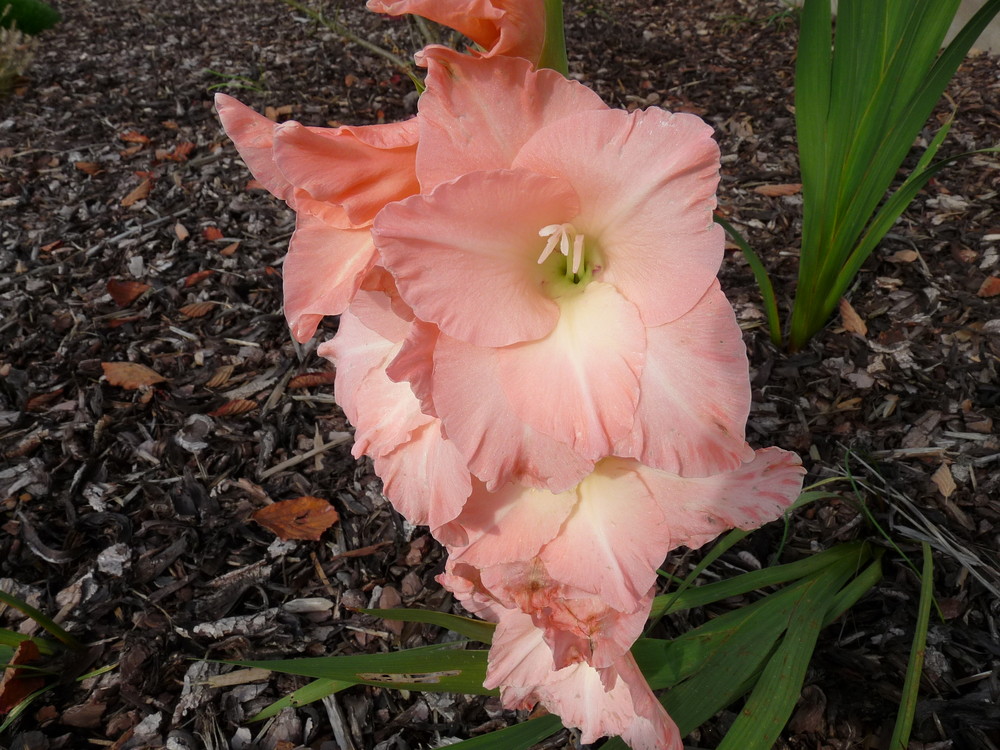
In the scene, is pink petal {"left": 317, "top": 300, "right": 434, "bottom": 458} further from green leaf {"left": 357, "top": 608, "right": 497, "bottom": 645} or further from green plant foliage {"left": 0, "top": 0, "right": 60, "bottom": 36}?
green plant foliage {"left": 0, "top": 0, "right": 60, "bottom": 36}

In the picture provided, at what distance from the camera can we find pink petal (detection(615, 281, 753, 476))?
53 centimetres

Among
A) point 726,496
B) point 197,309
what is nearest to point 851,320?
point 726,496

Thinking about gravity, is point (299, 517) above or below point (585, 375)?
below

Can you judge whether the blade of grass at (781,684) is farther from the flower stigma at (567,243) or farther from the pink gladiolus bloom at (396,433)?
the flower stigma at (567,243)

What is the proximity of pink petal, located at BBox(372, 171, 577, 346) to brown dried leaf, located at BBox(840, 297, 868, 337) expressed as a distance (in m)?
1.41

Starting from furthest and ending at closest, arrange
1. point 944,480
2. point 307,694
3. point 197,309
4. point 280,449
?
point 197,309 < point 280,449 < point 944,480 < point 307,694

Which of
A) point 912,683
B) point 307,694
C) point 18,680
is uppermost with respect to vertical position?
point 912,683

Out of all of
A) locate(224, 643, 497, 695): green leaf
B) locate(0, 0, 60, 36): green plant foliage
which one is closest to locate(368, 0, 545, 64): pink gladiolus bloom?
locate(224, 643, 497, 695): green leaf

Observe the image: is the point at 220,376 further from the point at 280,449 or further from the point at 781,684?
the point at 781,684

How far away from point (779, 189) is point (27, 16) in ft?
15.2

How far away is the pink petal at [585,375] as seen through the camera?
540mm

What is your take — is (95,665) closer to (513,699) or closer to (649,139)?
(513,699)

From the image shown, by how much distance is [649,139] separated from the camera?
513 millimetres

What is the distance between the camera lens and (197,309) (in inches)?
80.9
